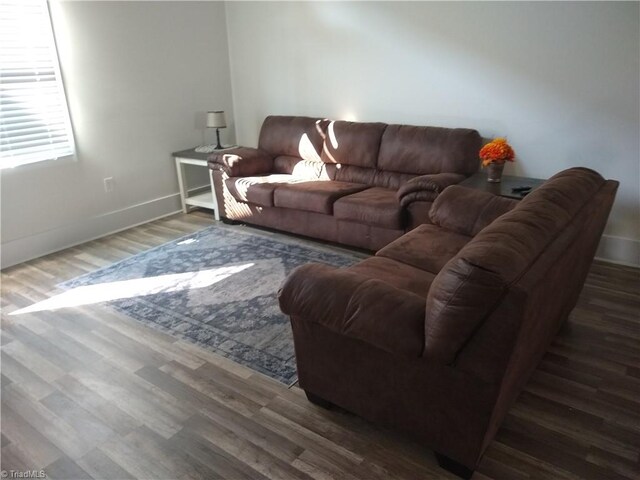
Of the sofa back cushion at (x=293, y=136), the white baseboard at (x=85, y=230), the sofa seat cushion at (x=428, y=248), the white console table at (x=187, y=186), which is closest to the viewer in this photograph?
the sofa seat cushion at (x=428, y=248)

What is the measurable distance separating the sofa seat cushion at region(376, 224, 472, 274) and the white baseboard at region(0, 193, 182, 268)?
2.88 m

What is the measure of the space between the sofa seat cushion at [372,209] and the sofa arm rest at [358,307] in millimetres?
1537

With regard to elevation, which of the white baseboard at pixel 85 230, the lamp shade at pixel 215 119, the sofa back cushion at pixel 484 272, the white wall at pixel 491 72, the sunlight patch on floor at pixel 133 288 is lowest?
the sunlight patch on floor at pixel 133 288

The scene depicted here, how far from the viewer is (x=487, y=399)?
1.48m

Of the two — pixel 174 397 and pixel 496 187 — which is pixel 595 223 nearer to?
pixel 496 187

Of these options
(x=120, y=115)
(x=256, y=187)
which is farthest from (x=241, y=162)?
(x=120, y=115)

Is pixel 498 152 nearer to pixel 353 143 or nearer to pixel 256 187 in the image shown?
pixel 353 143

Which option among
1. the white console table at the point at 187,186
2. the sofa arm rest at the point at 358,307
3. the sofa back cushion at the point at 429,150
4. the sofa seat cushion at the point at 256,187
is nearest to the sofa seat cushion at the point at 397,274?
the sofa arm rest at the point at 358,307

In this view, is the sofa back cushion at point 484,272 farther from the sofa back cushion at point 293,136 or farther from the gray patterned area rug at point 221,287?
the sofa back cushion at point 293,136

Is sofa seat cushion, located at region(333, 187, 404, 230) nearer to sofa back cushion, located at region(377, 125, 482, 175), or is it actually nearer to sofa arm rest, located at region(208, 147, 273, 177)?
sofa back cushion, located at region(377, 125, 482, 175)

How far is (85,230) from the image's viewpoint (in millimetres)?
4059

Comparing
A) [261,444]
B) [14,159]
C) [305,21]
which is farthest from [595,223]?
[14,159]

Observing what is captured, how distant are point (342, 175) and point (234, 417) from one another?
8.46 feet

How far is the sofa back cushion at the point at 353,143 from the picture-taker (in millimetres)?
3947
